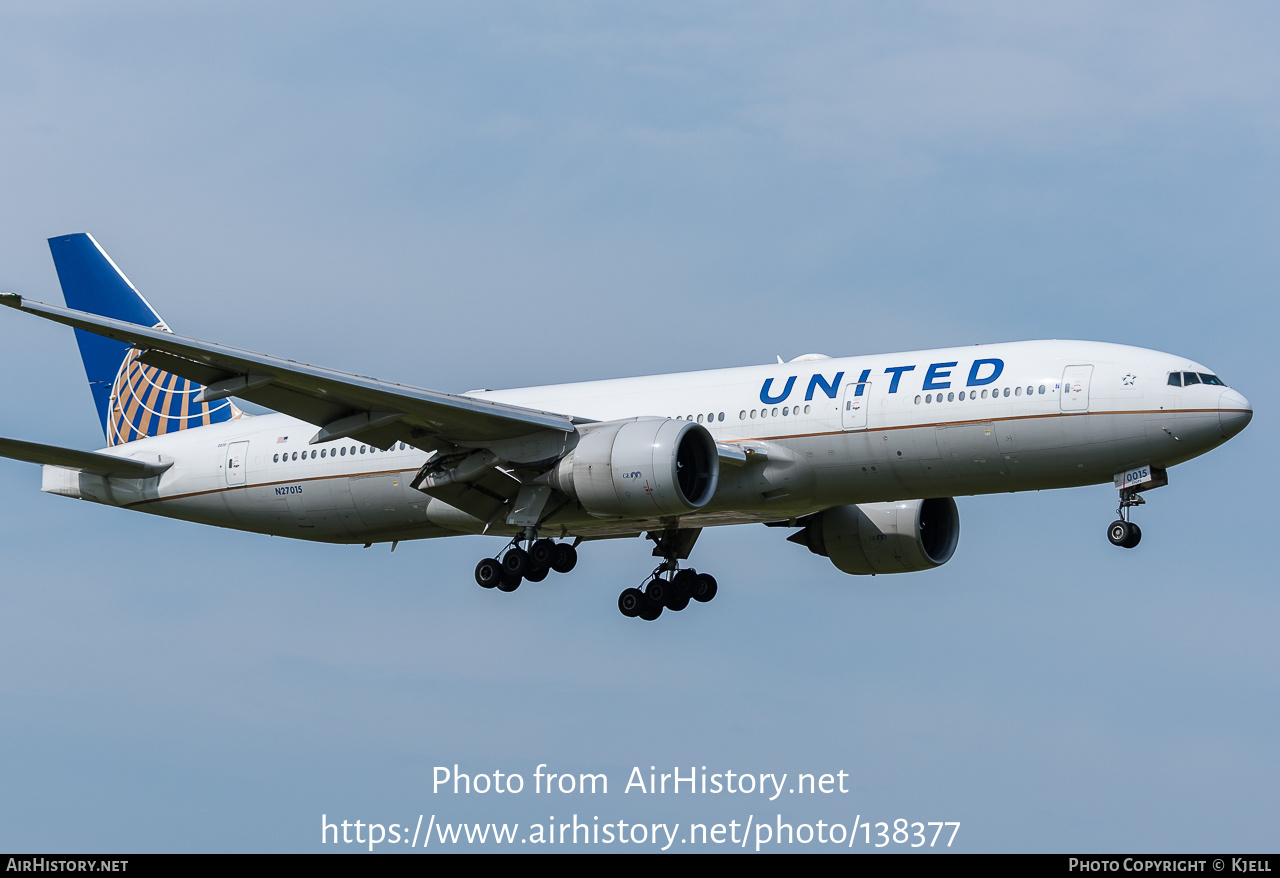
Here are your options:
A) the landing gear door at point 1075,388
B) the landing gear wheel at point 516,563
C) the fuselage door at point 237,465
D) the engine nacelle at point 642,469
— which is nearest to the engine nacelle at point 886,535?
the engine nacelle at point 642,469

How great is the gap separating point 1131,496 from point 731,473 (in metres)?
7.94

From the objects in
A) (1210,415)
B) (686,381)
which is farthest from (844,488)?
(1210,415)

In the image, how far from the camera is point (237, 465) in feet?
135

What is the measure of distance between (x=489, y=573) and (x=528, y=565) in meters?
0.89

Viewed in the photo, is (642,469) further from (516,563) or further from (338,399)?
(338,399)

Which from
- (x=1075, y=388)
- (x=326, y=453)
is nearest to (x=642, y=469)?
(x=1075, y=388)

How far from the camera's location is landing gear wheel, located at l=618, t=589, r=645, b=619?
133 feet

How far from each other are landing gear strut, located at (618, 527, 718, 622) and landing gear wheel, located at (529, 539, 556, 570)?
3875 mm

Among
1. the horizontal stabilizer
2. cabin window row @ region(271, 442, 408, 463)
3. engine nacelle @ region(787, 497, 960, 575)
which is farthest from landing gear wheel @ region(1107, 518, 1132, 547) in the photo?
the horizontal stabilizer

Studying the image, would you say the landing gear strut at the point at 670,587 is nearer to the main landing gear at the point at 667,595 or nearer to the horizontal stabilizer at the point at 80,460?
the main landing gear at the point at 667,595

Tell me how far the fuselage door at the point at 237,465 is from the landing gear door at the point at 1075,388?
19.1 meters

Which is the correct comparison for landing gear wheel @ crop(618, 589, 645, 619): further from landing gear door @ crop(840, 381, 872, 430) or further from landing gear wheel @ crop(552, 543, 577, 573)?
landing gear door @ crop(840, 381, 872, 430)

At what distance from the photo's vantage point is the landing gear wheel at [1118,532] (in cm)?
3332

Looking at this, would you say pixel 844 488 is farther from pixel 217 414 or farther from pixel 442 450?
pixel 217 414
